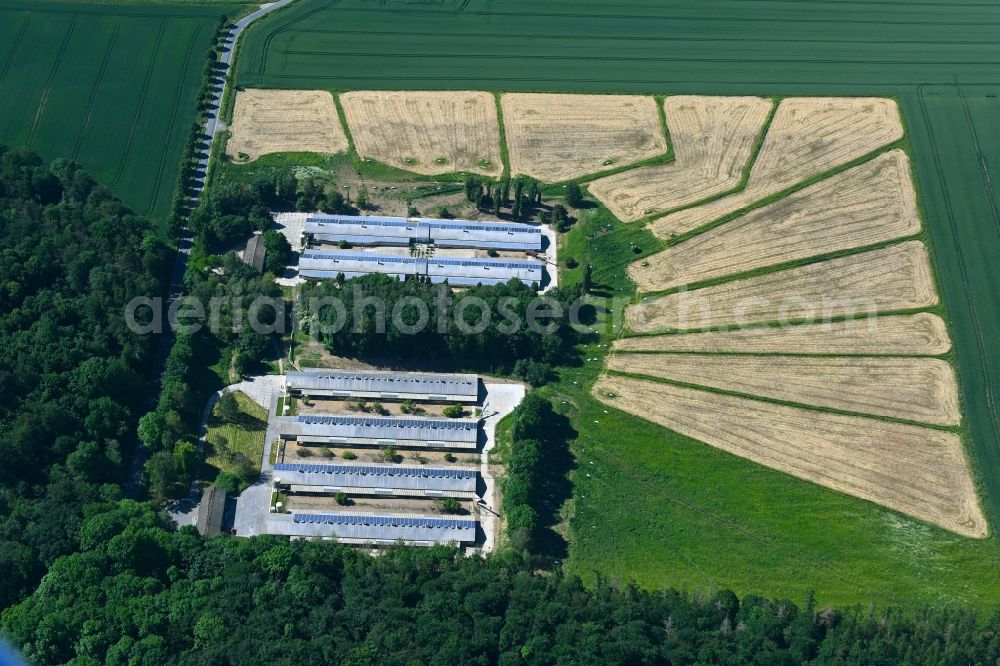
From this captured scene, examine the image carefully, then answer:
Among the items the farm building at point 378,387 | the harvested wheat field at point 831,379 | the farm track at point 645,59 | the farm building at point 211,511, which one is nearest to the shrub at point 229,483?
the farm building at point 211,511

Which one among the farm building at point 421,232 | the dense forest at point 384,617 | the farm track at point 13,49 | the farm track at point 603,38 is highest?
the farm track at point 603,38

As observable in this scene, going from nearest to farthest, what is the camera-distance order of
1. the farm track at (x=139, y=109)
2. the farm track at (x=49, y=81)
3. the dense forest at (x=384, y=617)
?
the dense forest at (x=384, y=617) → the farm track at (x=139, y=109) → the farm track at (x=49, y=81)

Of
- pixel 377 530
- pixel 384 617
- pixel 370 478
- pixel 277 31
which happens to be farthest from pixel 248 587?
pixel 277 31

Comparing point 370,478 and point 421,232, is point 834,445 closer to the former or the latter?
point 370,478

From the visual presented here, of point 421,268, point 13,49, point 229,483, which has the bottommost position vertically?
point 229,483

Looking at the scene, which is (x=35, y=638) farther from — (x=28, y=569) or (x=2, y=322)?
(x=2, y=322)
